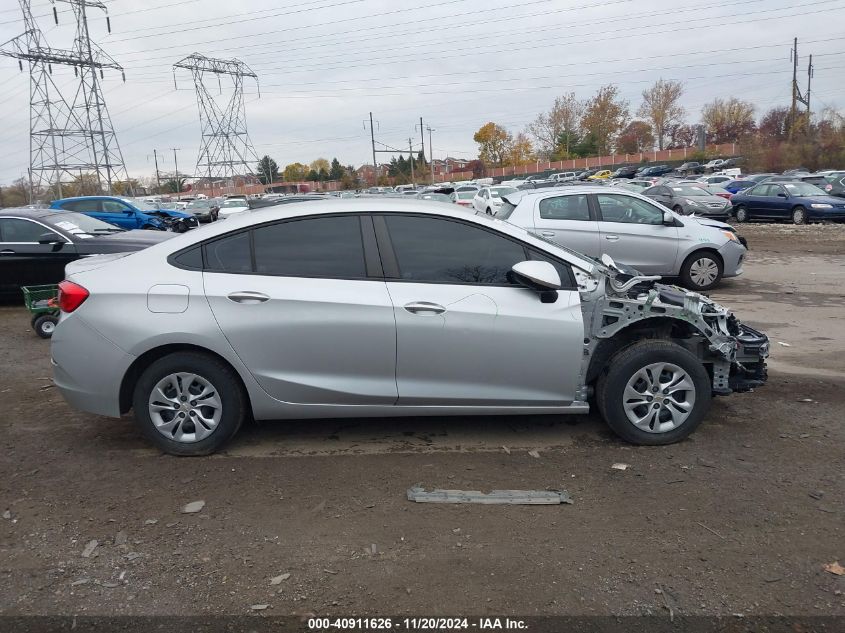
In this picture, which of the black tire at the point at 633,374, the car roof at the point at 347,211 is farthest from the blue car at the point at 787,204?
the car roof at the point at 347,211

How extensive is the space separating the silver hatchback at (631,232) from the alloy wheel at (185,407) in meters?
6.73

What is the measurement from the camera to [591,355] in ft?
14.9

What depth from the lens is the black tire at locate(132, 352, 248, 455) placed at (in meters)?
4.39

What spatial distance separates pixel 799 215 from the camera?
2223 cm

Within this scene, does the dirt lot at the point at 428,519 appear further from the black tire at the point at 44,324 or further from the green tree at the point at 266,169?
the green tree at the point at 266,169

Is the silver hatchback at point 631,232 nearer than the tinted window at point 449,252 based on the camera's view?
No

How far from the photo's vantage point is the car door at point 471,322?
434cm

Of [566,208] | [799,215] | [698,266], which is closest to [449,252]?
[566,208]

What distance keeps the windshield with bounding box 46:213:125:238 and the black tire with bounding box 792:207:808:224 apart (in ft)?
67.6

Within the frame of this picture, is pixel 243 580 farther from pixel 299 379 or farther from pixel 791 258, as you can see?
pixel 791 258

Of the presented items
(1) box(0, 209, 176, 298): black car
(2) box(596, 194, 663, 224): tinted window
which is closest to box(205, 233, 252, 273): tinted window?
(1) box(0, 209, 176, 298): black car

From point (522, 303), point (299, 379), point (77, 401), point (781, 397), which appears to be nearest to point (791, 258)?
point (781, 397)

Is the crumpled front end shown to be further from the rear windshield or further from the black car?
the black car

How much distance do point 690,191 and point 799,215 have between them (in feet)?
11.4
